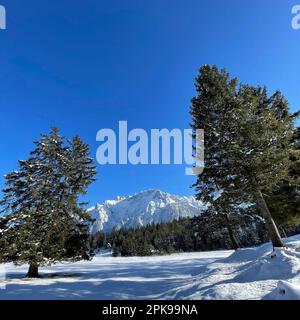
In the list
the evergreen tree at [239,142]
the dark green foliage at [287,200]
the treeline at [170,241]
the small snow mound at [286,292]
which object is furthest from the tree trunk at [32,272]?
the treeline at [170,241]

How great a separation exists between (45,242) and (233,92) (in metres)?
17.2

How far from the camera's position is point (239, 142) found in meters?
15.5

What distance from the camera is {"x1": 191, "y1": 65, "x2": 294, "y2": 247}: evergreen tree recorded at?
49.0 ft

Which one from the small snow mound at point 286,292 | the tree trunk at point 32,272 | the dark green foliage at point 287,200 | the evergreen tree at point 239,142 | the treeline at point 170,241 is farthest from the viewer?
the treeline at point 170,241

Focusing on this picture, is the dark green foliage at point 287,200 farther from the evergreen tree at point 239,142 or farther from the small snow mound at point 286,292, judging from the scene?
the small snow mound at point 286,292

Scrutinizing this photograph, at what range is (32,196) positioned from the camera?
2031cm

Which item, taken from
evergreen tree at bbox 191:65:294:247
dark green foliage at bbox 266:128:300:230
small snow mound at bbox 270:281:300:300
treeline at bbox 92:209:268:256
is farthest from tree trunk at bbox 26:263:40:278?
treeline at bbox 92:209:268:256

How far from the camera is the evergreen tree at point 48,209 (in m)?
18.4

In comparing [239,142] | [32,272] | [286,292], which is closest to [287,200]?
[239,142]

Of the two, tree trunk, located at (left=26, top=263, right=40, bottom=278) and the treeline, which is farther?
the treeline

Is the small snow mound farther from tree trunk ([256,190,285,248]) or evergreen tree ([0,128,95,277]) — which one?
evergreen tree ([0,128,95,277])

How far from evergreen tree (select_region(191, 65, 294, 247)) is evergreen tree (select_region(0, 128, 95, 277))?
11030mm

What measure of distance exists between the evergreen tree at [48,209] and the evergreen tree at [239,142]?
36.2ft
